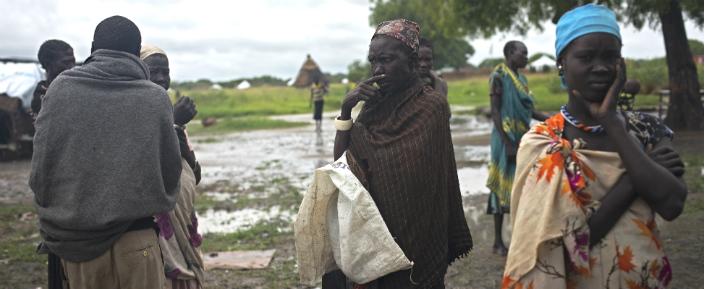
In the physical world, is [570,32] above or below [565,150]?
above

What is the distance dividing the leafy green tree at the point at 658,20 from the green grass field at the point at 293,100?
9.12 m

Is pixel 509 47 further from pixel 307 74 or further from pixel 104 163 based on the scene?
pixel 307 74

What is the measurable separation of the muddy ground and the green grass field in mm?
11116

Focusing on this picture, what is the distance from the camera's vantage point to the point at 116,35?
10.0ft

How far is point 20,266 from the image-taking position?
632cm

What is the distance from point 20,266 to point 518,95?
484 cm

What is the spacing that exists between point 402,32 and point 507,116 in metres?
3.12

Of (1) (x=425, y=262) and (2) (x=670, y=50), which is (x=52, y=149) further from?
(2) (x=670, y=50)

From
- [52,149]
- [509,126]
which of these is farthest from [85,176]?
[509,126]

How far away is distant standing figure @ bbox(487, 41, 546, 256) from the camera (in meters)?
6.03

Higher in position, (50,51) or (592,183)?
(50,51)

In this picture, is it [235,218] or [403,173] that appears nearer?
[403,173]

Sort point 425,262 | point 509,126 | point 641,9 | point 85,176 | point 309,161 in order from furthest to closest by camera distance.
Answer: point 641,9, point 309,161, point 509,126, point 425,262, point 85,176

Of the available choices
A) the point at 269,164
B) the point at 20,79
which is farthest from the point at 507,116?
the point at 20,79
